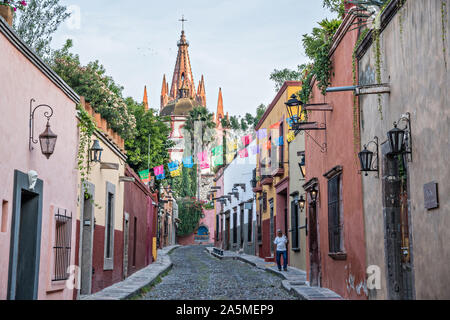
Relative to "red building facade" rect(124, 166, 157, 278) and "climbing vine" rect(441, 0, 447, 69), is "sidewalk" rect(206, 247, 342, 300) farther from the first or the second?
"climbing vine" rect(441, 0, 447, 69)

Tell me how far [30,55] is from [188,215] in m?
52.5

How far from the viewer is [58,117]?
31.3ft

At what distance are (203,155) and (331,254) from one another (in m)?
50.3

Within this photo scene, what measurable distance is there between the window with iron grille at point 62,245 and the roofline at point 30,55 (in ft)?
6.78

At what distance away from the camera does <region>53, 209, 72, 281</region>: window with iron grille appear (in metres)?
9.70

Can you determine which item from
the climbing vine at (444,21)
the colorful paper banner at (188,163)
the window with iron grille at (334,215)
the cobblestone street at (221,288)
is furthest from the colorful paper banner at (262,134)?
the climbing vine at (444,21)

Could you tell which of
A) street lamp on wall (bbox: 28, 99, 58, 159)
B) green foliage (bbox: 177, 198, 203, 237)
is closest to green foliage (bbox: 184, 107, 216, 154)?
green foliage (bbox: 177, 198, 203, 237)

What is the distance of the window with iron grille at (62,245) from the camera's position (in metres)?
9.70

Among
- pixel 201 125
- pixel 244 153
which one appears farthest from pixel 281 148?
pixel 201 125

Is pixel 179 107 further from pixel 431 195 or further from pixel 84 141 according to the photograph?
pixel 431 195

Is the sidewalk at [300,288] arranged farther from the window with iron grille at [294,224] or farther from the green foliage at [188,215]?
the green foliage at [188,215]

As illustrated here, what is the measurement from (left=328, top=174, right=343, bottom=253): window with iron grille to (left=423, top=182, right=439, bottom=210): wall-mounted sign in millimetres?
4653

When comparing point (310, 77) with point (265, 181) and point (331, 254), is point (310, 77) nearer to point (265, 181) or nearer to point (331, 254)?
point (331, 254)

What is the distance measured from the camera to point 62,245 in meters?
9.98
